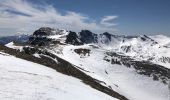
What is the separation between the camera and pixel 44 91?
2009 cm

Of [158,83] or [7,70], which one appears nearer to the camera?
[7,70]

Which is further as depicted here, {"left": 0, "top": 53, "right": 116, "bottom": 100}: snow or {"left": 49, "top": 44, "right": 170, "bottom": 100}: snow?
{"left": 49, "top": 44, "right": 170, "bottom": 100}: snow

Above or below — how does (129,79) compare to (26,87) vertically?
below

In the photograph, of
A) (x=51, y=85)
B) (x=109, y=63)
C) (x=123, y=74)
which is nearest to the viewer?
(x=51, y=85)

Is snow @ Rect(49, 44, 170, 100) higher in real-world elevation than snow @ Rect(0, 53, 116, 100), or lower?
lower

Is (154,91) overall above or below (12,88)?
below

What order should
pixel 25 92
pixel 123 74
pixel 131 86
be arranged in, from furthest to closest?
1. pixel 123 74
2. pixel 131 86
3. pixel 25 92

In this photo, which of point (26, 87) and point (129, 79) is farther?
point (129, 79)

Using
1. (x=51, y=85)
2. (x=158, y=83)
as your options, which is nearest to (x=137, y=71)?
(x=158, y=83)

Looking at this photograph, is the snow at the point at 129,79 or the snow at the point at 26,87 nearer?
the snow at the point at 26,87

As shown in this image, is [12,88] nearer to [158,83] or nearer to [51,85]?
[51,85]

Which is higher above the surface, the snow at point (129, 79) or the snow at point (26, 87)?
the snow at point (26, 87)

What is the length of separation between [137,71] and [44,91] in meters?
166

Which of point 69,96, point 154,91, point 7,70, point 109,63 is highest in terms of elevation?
point 7,70
